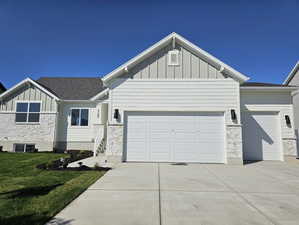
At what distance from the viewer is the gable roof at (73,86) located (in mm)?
15740

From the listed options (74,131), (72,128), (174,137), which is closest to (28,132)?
(72,128)

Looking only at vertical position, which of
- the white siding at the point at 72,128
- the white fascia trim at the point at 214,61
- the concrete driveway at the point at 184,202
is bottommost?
the concrete driveway at the point at 184,202

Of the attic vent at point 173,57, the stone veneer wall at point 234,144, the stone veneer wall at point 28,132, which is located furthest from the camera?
the stone veneer wall at point 28,132

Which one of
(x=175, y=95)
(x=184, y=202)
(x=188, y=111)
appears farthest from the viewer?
(x=175, y=95)

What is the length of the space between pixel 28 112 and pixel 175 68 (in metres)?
12.6

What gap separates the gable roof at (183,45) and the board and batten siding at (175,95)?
0.49m

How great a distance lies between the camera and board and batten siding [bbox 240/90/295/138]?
1043 cm

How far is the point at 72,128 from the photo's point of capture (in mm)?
14930

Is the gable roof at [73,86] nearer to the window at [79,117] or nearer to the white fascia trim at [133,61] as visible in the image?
the window at [79,117]

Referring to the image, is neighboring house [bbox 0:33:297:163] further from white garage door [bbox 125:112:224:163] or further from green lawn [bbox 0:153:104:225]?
Result: green lawn [bbox 0:153:104:225]

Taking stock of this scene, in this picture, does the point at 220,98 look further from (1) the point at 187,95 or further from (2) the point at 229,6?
(2) the point at 229,6

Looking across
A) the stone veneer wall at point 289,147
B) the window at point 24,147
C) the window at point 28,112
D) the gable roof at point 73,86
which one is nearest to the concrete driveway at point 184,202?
the stone veneer wall at point 289,147

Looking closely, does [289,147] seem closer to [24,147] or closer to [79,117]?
[79,117]

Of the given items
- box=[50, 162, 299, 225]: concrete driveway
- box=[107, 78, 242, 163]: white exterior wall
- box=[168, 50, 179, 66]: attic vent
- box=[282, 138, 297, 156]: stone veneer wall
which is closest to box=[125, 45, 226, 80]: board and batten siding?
box=[168, 50, 179, 66]: attic vent
